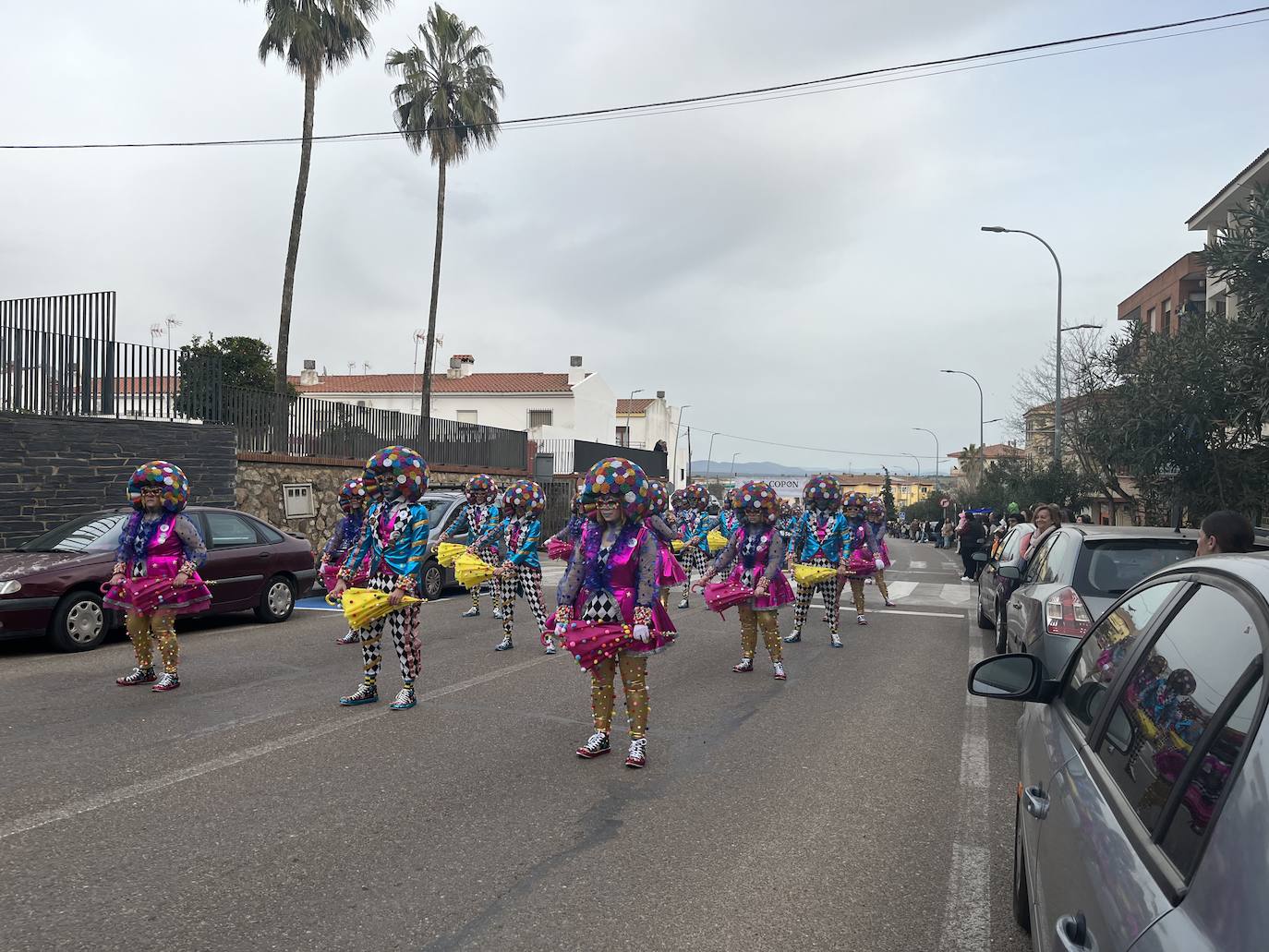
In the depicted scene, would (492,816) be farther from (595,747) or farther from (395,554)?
(395,554)

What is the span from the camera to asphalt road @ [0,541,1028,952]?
3613 mm

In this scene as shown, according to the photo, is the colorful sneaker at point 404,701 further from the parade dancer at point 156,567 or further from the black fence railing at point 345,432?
the black fence railing at point 345,432

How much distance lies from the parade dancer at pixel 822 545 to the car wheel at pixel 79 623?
286 inches

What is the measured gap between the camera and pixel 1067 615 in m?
6.50

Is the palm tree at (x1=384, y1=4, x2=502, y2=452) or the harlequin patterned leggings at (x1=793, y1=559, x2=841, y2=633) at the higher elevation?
the palm tree at (x1=384, y1=4, x2=502, y2=452)

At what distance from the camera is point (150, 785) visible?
5184mm

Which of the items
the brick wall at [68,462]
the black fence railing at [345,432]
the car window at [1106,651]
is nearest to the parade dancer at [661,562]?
the car window at [1106,651]

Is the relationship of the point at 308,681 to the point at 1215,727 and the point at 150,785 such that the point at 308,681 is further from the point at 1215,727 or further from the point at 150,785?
the point at 1215,727

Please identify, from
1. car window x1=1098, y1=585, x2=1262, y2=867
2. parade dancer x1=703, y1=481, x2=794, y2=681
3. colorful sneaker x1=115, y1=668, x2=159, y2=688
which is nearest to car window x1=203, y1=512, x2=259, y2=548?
colorful sneaker x1=115, y1=668, x2=159, y2=688

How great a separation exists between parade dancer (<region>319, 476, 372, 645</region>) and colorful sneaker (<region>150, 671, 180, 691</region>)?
1.34 metres

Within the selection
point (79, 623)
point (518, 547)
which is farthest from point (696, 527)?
point (79, 623)

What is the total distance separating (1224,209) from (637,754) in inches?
1167

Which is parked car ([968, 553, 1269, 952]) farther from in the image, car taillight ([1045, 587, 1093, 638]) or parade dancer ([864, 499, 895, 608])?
parade dancer ([864, 499, 895, 608])

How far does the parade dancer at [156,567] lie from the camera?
7.61 meters
